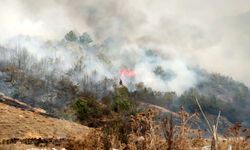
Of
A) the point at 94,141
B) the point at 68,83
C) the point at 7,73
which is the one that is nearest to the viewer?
the point at 94,141

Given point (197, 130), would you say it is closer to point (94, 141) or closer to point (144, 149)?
point (144, 149)

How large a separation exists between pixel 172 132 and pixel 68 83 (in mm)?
191875

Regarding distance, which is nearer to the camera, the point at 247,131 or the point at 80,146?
the point at 247,131

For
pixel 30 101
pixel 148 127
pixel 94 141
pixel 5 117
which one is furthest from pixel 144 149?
pixel 30 101

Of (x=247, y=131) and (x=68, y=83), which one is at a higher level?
(x=68, y=83)

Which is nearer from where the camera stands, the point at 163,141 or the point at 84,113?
the point at 163,141

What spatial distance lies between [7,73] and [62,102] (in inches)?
1340

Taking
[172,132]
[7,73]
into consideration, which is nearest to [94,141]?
[172,132]

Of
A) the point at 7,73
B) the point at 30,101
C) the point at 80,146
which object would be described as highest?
the point at 7,73

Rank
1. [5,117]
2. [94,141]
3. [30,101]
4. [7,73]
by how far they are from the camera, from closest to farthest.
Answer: [94,141]
[5,117]
[30,101]
[7,73]

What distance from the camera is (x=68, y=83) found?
197 meters

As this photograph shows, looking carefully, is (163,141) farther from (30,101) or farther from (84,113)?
(30,101)

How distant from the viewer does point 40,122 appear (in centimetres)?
3366

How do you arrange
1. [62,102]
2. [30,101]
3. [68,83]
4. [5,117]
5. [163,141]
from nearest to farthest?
[163,141] → [5,117] → [30,101] → [62,102] → [68,83]
